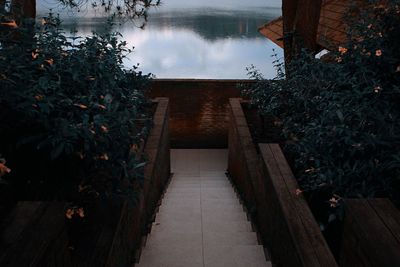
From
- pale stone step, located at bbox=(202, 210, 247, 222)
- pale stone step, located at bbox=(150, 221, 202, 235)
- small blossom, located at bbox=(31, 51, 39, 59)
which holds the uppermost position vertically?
small blossom, located at bbox=(31, 51, 39, 59)

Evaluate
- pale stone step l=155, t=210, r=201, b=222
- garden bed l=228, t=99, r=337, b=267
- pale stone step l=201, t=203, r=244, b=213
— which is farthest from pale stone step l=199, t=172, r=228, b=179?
garden bed l=228, t=99, r=337, b=267

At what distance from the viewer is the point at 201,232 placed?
3.51m

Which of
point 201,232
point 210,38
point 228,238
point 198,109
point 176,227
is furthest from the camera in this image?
point 210,38

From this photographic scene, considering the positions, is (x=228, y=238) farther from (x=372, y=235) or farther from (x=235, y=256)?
(x=372, y=235)

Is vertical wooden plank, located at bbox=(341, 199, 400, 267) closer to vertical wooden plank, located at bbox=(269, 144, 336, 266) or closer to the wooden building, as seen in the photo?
vertical wooden plank, located at bbox=(269, 144, 336, 266)

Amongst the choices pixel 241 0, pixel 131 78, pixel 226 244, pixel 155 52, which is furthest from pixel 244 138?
pixel 241 0

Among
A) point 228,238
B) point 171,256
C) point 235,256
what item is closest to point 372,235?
point 235,256

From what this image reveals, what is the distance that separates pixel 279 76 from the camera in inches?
213

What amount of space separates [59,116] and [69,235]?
718 millimetres

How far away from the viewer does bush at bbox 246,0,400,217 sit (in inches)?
90.2

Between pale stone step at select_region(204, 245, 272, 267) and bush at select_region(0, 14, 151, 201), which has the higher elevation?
bush at select_region(0, 14, 151, 201)

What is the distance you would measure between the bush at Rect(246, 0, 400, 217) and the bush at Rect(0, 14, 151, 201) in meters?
1.22

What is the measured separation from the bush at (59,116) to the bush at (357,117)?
1.22 metres

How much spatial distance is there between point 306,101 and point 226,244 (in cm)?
158
